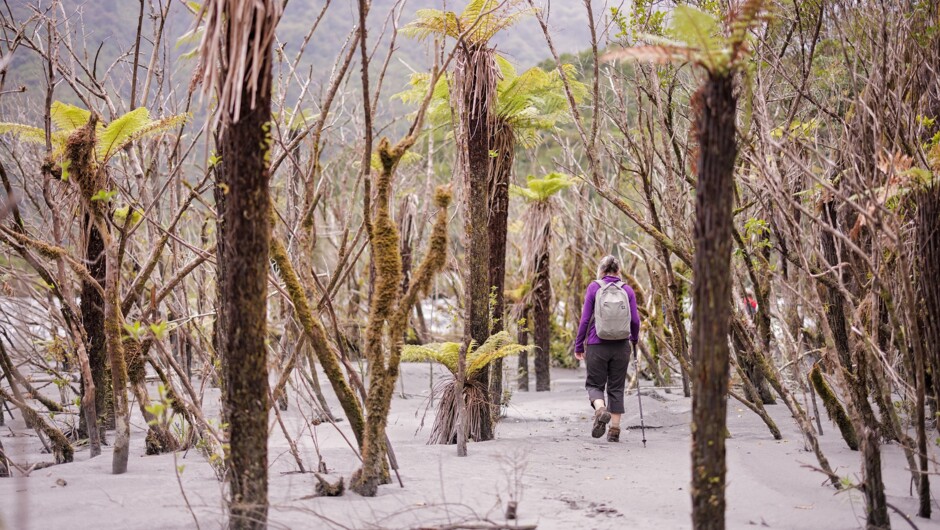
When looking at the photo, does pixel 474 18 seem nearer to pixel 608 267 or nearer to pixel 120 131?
pixel 608 267

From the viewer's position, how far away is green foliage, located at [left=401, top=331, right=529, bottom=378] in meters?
6.73

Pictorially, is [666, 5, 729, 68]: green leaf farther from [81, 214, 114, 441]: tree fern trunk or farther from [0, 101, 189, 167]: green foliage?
[81, 214, 114, 441]: tree fern trunk

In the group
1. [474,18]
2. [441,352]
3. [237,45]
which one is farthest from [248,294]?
[474,18]

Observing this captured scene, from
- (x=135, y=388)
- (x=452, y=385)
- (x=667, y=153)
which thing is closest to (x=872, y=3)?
(x=667, y=153)

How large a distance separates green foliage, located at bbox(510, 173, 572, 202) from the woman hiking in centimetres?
423

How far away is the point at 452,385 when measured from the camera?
22.9 feet

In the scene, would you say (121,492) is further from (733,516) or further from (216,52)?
(733,516)

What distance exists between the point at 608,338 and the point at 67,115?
5380 mm

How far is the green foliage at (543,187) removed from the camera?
11961 millimetres

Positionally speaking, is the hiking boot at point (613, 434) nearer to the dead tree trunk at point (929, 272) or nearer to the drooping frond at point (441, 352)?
the drooping frond at point (441, 352)

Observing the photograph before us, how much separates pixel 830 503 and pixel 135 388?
4.85m

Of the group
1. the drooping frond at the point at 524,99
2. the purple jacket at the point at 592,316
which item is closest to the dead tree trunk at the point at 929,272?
the purple jacket at the point at 592,316

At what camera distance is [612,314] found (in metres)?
7.60

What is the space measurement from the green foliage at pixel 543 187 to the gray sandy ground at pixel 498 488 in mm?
5315
